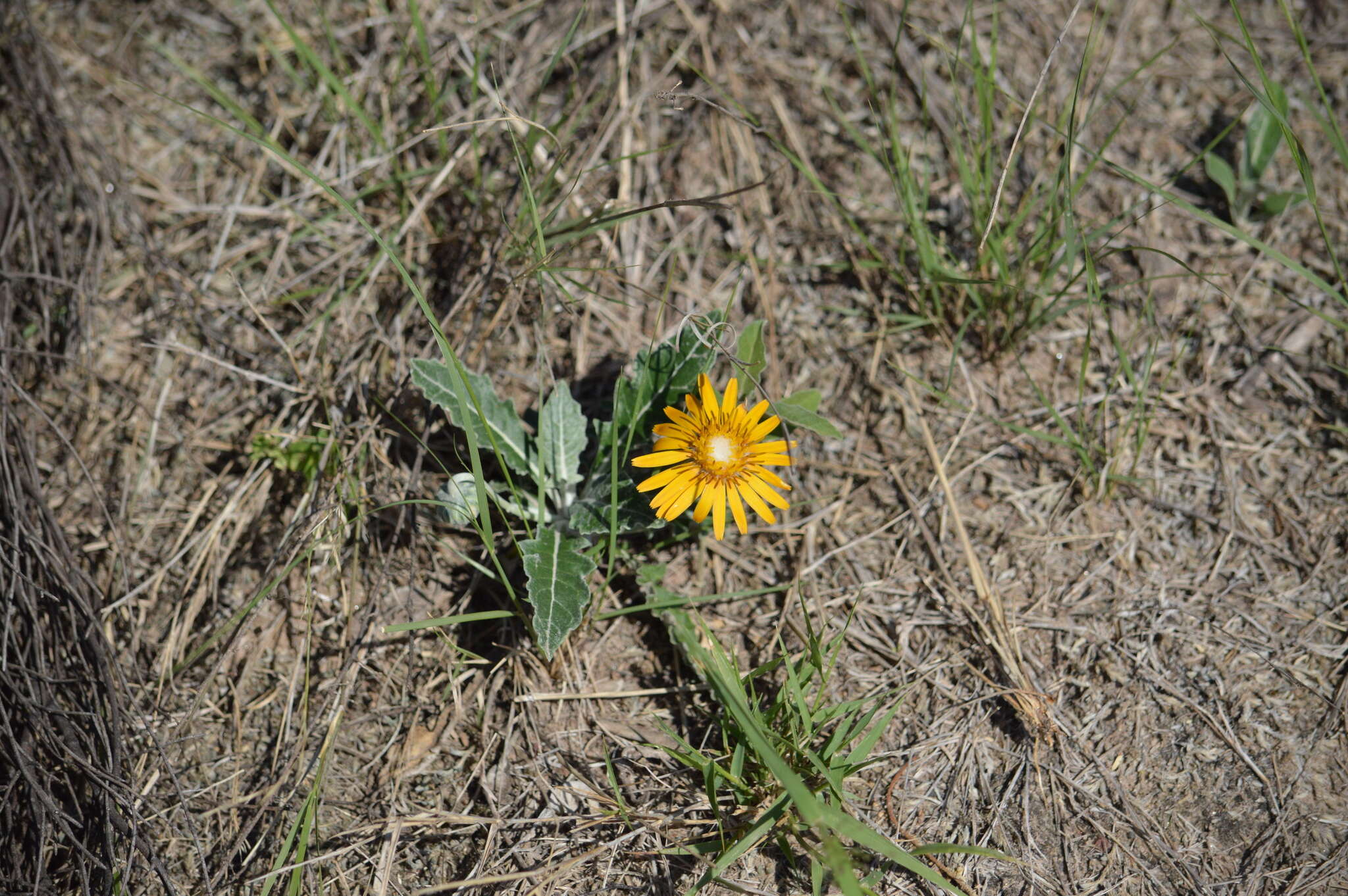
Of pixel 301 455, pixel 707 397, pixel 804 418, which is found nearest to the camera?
pixel 707 397

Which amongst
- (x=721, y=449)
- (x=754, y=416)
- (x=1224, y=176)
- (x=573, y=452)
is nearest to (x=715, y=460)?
(x=721, y=449)

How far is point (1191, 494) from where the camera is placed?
7.24 ft

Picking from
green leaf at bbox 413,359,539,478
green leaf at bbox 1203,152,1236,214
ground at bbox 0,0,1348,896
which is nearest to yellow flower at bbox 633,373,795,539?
ground at bbox 0,0,1348,896

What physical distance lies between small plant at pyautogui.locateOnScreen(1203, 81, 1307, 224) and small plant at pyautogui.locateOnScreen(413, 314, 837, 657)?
141 centimetres

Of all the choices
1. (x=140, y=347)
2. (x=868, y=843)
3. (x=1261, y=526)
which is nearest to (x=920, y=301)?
(x=1261, y=526)

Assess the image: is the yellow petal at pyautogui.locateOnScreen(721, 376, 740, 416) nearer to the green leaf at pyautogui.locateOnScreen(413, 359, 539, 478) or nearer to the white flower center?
the white flower center

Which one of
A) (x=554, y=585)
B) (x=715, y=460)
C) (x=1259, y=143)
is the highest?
(x=1259, y=143)

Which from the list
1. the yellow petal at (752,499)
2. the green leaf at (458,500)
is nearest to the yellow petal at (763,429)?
the yellow petal at (752,499)

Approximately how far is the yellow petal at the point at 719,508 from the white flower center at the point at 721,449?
6cm

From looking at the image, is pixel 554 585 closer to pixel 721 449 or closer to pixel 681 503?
pixel 681 503

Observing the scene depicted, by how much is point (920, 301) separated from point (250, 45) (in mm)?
2245

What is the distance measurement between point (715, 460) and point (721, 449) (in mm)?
32

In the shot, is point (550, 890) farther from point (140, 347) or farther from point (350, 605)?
point (140, 347)

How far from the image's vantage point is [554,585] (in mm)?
1876
